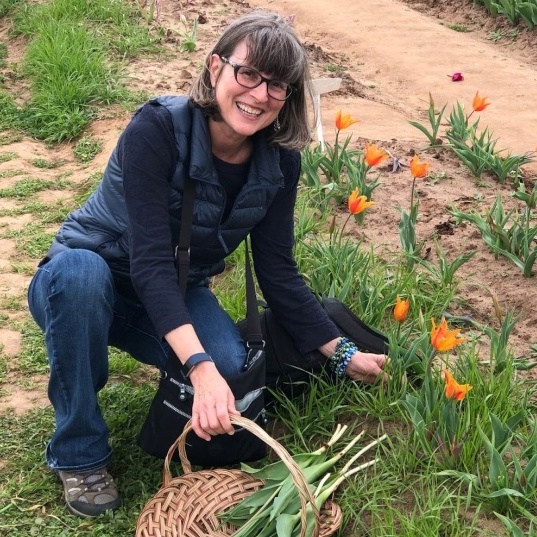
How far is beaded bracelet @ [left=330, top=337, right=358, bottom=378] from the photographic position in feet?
9.27

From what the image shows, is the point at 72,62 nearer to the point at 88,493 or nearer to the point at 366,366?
the point at 366,366

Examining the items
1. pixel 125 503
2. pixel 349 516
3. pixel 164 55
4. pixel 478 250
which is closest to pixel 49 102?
pixel 164 55

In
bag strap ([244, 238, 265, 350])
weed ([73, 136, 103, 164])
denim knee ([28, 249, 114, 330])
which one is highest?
denim knee ([28, 249, 114, 330])

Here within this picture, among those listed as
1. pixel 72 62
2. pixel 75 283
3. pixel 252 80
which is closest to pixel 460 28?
pixel 72 62

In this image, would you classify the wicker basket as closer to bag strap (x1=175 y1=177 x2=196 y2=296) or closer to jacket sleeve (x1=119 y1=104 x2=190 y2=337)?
jacket sleeve (x1=119 y1=104 x2=190 y2=337)

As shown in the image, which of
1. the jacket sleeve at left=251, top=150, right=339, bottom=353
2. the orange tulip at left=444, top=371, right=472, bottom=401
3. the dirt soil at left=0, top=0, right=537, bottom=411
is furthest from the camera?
the dirt soil at left=0, top=0, right=537, bottom=411

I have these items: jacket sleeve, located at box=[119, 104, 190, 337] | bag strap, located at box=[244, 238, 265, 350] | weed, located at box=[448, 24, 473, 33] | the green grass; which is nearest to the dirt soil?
weed, located at box=[448, 24, 473, 33]

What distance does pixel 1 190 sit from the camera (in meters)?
4.89

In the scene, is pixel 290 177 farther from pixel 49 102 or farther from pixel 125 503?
pixel 49 102

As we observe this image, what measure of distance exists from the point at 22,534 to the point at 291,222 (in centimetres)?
115

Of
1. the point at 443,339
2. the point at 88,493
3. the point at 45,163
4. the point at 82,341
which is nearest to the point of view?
the point at 443,339

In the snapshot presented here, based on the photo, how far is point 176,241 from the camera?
2.66 metres

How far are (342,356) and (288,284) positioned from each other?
0.87ft

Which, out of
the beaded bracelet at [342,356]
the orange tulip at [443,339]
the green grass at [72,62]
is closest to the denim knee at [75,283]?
the beaded bracelet at [342,356]
